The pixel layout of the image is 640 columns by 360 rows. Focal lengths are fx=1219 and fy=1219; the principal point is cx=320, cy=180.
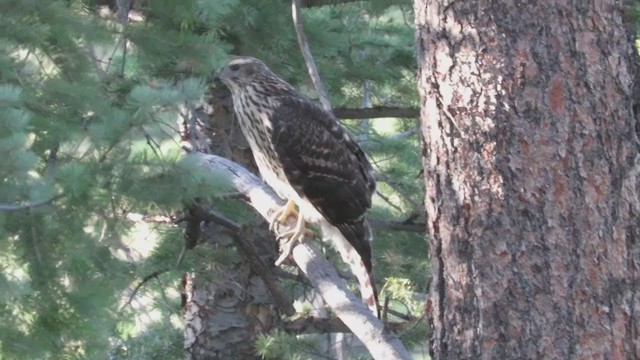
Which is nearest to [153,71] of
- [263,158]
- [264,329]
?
[263,158]

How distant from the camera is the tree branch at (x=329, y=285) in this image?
4219mm

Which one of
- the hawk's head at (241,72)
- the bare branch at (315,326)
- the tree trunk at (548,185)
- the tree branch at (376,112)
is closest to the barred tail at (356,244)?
the bare branch at (315,326)

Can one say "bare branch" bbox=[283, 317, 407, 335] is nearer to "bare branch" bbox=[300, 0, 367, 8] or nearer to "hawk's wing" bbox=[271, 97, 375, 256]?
"hawk's wing" bbox=[271, 97, 375, 256]

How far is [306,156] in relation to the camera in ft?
20.2

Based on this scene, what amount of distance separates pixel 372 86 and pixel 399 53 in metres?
0.76

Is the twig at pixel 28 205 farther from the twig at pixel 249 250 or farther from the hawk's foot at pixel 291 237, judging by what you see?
the twig at pixel 249 250

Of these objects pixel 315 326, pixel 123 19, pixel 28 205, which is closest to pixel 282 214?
pixel 315 326

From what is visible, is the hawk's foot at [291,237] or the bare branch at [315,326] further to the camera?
the bare branch at [315,326]

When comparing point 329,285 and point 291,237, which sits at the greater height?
point 291,237

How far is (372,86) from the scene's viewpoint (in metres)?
7.98

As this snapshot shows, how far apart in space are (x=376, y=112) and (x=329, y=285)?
2.65 metres

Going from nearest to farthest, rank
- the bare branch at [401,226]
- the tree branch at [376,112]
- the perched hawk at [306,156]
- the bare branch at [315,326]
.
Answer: the perched hawk at [306,156], the bare branch at [315,326], the bare branch at [401,226], the tree branch at [376,112]

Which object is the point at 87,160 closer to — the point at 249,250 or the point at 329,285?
the point at 329,285

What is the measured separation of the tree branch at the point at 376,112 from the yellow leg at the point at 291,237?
58.1 inches
